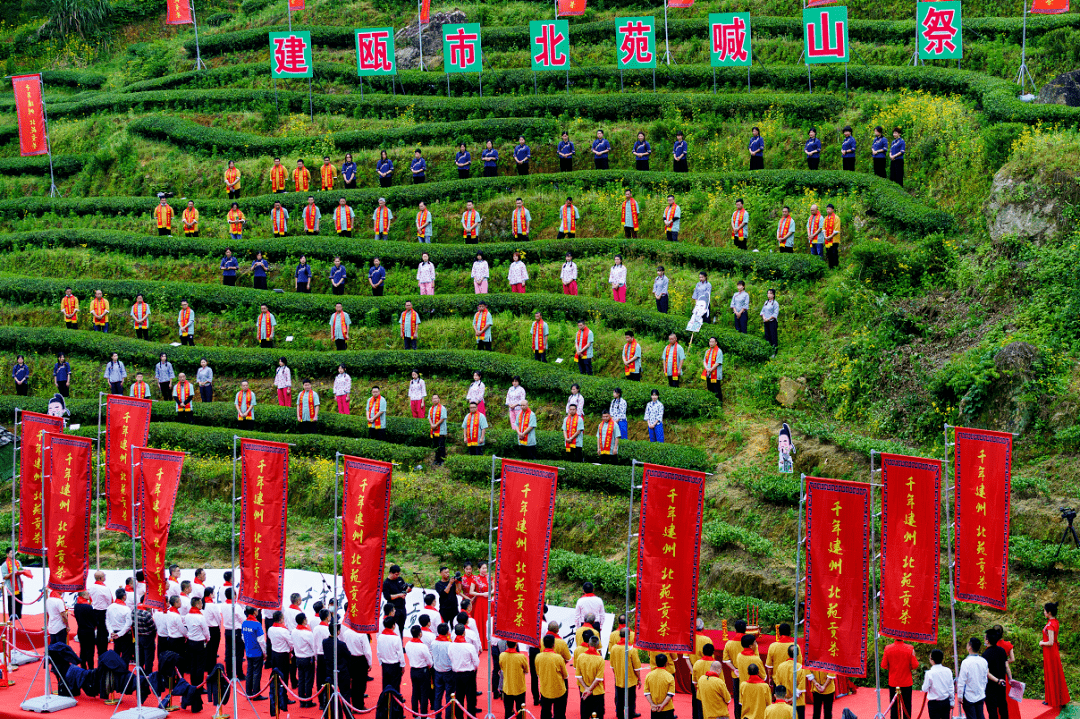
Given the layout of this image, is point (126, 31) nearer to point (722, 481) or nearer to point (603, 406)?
point (603, 406)

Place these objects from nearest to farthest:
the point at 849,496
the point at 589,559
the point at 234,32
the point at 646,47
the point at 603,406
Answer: the point at 849,496
the point at 589,559
the point at 603,406
the point at 646,47
the point at 234,32

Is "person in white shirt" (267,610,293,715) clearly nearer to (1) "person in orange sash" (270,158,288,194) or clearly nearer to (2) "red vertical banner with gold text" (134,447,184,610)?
(2) "red vertical banner with gold text" (134,447,184,610)

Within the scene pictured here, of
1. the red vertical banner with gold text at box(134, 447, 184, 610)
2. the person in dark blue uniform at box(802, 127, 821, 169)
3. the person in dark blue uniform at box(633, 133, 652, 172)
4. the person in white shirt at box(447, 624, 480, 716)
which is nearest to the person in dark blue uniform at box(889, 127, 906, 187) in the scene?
the person in dark blue uniform at box(802, 127, 821, 169)

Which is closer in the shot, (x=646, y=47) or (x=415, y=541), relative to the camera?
(x=415, y=541)

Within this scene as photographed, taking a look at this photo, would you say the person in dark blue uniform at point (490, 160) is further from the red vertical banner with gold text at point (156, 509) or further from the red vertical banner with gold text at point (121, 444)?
the red vertical banner with gold text at point (156, 509)

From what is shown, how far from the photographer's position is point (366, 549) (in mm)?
16969

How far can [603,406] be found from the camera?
1039 inches

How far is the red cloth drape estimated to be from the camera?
17.7m

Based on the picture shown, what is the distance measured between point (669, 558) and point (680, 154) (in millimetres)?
18623

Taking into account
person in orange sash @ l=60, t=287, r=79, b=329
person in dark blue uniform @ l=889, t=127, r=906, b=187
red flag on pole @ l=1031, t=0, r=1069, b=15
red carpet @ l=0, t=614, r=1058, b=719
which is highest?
red flag on pole @ l=1031, t=0, r=1069, b=15

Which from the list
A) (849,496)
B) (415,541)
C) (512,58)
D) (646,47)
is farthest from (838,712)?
(512,58)

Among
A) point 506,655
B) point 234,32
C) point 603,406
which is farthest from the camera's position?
Result: point 234,32

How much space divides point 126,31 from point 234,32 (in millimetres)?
10517

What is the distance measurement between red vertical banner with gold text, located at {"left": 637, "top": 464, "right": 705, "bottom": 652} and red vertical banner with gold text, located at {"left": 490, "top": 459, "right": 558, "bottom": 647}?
1.35 meters
